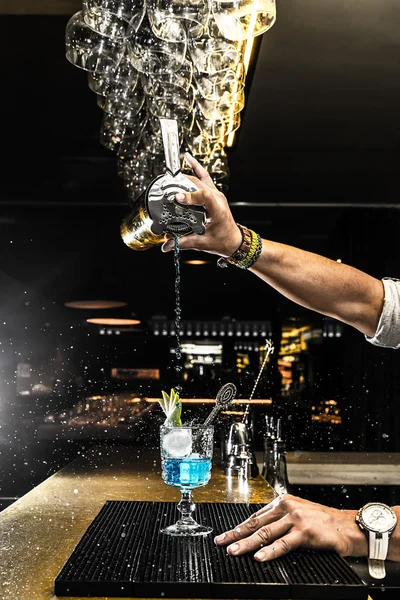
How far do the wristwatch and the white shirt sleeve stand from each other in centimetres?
59

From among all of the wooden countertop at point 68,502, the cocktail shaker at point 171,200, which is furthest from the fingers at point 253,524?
the cocktail shaker at point 171,200

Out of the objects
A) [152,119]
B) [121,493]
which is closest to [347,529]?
[121,493]

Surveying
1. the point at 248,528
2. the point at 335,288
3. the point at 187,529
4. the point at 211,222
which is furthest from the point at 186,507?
the point at 335,288

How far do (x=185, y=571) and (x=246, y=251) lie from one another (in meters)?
0.77

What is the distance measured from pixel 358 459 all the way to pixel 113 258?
178 cm

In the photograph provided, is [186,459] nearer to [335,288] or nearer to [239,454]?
[335,288]

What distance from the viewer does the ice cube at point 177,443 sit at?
50.4 inches

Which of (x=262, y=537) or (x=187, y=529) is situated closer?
(x=262, y=537)

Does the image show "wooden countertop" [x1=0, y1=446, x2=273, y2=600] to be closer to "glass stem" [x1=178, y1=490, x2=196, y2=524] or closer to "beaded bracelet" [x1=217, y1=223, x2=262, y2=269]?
"glass stem" [x1=178, y1=490, x2=196, y2=524]

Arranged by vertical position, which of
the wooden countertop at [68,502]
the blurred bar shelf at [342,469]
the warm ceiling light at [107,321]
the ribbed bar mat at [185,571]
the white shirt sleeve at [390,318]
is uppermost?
the warm ceiling light at [107,321]

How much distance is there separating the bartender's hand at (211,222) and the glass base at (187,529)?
547mm

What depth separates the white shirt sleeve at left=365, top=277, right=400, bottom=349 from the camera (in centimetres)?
176

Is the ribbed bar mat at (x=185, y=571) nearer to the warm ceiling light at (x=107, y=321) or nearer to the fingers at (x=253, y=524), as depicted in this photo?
the fingers at (x=253, y=524)

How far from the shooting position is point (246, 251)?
1.60m
